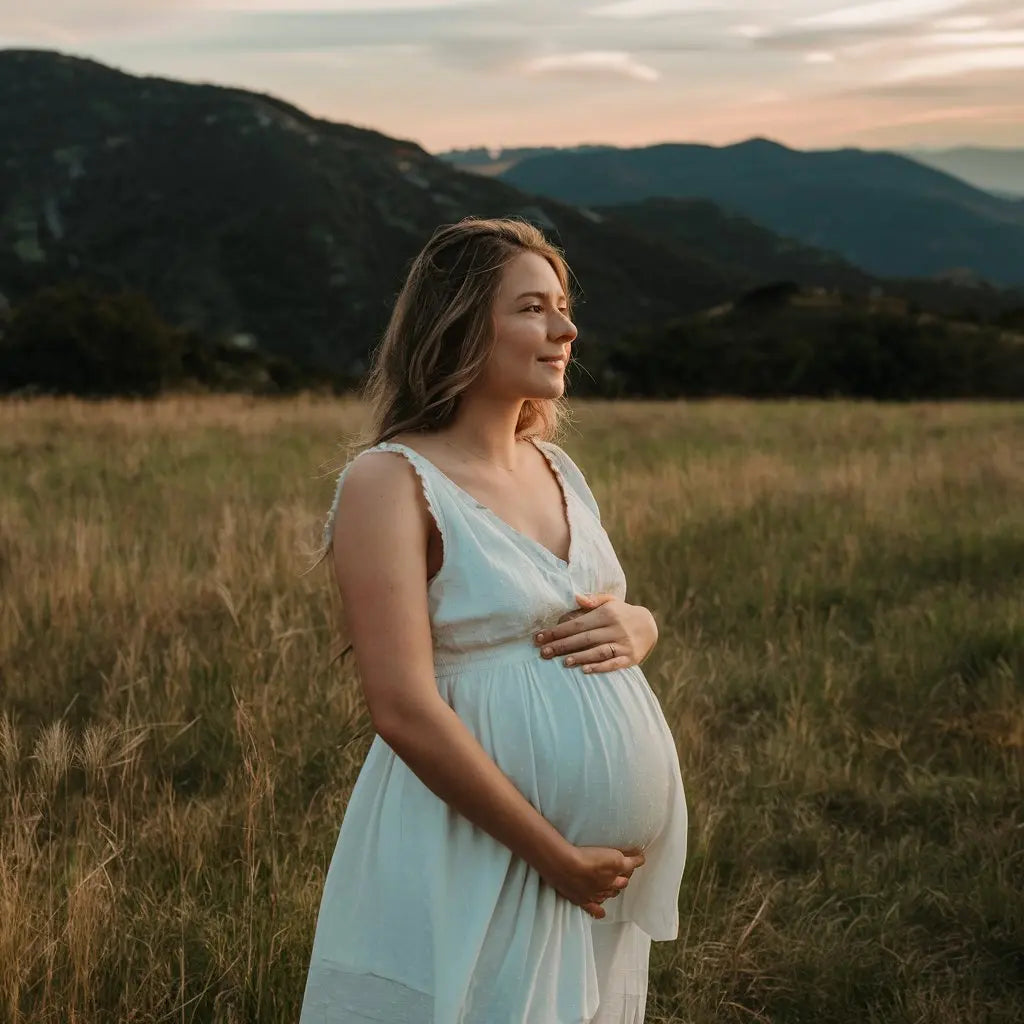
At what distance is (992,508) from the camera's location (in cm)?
780

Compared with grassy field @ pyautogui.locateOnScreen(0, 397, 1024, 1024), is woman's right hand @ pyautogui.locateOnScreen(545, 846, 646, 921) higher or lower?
higher

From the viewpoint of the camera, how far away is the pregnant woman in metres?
1.75

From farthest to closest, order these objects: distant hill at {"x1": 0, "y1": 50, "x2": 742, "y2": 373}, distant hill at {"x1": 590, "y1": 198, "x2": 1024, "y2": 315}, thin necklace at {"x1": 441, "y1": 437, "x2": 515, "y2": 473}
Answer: distant hill at {"x1": 590, "y1": 198, "x2": 1024, "y2": 315} < distant hill at {"x1": 0, "y1": 50, "x2": 742, "y2": 373} < thin necklace at {"x1": 441, "y1": 437, "x2": 515, "y2": 473}

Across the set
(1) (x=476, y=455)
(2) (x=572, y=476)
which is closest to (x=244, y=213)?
(2) (x=572, y=476)

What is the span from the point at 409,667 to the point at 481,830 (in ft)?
0.98

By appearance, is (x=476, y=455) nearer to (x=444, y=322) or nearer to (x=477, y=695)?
(x=444, y=322)

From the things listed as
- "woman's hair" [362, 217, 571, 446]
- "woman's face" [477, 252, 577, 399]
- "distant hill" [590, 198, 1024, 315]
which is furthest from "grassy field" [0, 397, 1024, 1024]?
"distant hill" [590, 198, 1024, 315]

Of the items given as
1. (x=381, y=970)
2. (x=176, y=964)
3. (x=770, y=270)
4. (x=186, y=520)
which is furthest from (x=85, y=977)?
(x=770, y=270)

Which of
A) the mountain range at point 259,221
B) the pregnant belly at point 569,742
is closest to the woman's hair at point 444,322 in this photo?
the pregnant belly at point 569,742

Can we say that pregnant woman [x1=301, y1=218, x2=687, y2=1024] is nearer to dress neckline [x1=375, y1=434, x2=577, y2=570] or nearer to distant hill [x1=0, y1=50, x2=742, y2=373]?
dress neckline [x1=375, y1=434, x2=577, y2=570]

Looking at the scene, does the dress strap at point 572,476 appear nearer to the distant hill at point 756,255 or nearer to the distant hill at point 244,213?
the distant hill at point 244,213

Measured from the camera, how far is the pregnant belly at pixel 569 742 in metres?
1.84

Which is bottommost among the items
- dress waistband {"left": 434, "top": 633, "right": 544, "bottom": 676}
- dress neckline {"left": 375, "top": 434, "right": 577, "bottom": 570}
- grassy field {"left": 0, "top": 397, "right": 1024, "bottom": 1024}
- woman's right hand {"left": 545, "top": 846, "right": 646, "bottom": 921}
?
grassy field {"left": 0, "top": 397, "right": 1024, "bottom": 1024}

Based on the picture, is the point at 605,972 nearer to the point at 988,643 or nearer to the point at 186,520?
the point at 988,643
